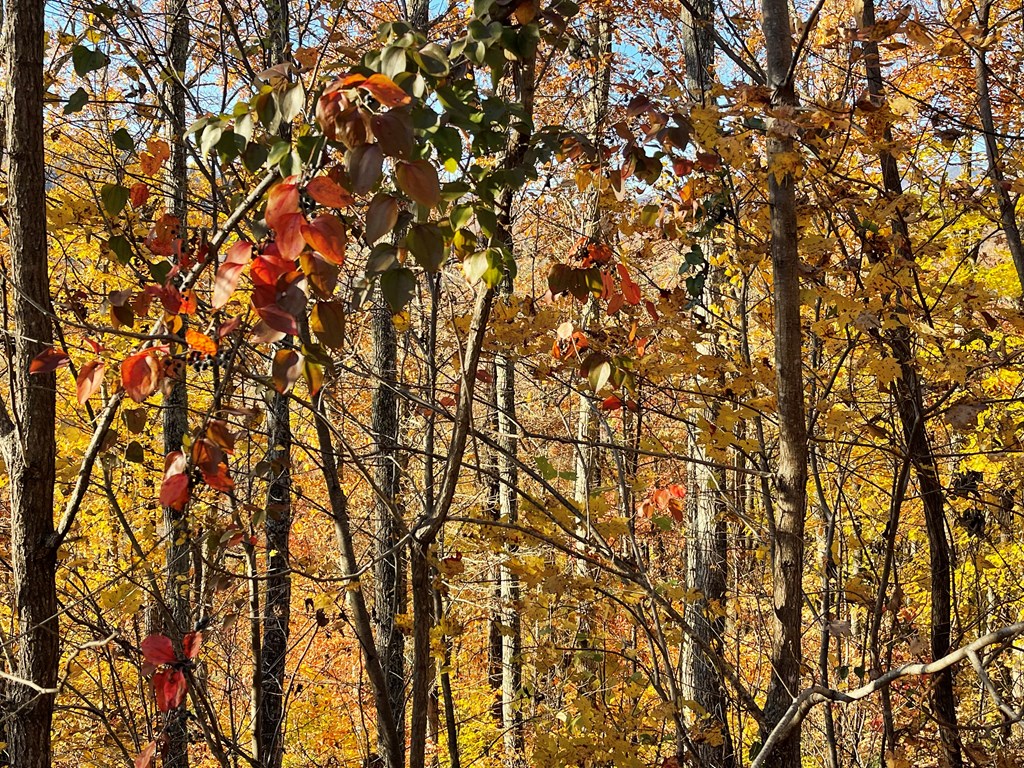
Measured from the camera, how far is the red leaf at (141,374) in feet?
4.33

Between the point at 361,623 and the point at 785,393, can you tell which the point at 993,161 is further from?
the point at 361,623

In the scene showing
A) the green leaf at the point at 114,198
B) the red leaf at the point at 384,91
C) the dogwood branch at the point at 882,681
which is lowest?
the dogwood branch at the point at 882,681

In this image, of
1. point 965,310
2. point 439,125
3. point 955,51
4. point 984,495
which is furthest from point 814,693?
point 984,495

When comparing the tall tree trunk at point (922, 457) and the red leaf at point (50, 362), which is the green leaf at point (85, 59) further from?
the tall tree trunk at point (922, 457)

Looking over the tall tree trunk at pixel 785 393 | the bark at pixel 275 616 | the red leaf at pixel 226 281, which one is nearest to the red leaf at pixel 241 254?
the red leaf at pixel 226 281

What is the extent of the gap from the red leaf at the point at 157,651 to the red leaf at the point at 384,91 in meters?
1.19

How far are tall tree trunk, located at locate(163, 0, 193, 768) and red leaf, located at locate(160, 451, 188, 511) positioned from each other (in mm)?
120

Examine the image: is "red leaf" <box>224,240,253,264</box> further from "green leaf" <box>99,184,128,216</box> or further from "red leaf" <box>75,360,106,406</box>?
"green leaf" <box>99,184,128,216</box>

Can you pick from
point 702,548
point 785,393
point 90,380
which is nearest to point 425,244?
point 90,380

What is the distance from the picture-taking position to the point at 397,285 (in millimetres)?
1274

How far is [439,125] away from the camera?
1.32 meters

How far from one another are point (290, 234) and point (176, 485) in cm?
52

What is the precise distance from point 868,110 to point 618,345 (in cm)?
115

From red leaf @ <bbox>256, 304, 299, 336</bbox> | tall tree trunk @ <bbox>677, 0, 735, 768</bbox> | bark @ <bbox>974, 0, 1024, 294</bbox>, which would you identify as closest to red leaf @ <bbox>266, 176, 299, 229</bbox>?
red leaf @ <bbox>256, 304, 299, 336</bbox>
